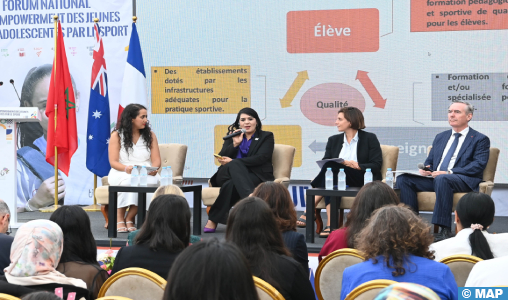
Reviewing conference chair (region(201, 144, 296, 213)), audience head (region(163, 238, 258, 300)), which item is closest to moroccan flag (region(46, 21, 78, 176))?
conference chair (region(201, 144, 296, 213))

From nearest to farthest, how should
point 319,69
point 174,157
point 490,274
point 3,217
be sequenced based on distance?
point 490,274, point 3,217, point 174,157, point 319,69

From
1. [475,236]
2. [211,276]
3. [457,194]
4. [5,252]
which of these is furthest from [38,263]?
[457,194]

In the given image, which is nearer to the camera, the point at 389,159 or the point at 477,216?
the point at 477,216

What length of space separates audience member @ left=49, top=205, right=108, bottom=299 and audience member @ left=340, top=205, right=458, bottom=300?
94cm

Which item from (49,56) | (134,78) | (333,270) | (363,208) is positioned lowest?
(333,270)

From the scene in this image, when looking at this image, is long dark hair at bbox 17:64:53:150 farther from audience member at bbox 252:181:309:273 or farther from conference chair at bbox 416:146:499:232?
audience member at bbox 252:181:309:273

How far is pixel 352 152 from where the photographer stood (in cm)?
502

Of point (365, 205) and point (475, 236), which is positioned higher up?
point (365, 205)

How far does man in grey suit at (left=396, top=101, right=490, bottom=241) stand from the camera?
4391mm

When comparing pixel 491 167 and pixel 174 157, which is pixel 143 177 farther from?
pixel 491 167

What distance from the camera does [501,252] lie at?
2.47 m

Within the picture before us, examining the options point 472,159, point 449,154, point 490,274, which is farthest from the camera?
point 449,154

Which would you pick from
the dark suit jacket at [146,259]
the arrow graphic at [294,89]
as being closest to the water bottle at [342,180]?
the arrow graphic at [294,89]

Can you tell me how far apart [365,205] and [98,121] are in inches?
163
